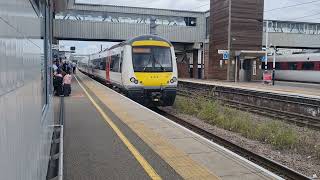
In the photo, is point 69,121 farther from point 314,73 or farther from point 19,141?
point 314,73

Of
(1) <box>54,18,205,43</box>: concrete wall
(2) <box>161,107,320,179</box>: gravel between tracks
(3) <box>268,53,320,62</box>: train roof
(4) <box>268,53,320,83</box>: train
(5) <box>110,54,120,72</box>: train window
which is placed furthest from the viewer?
(1) <box>54,18,205,43</box>: concrete wall

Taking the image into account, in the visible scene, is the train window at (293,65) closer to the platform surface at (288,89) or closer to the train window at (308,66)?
the train window at (308,66)

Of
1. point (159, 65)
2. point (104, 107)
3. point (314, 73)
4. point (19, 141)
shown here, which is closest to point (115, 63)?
point (159, 65)

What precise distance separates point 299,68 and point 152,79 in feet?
77.1

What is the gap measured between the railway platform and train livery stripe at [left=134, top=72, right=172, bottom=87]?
5.16 m

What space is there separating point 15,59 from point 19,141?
397 millimetres

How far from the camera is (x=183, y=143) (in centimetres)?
819

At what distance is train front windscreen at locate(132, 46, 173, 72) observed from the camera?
55.4 ft

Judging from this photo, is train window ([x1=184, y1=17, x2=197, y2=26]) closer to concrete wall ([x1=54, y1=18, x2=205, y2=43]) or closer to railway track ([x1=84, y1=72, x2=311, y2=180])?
concrete wall ([x1=54, y1=18, x2=205, y2=43])

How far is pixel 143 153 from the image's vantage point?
283 inches

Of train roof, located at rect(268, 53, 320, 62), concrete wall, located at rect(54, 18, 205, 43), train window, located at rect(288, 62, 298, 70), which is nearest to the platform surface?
train roof, located at rect(268, 53, 320, 62)

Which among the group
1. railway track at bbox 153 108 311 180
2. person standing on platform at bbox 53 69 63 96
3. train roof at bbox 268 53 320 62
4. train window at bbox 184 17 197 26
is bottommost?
railway track at bbox 153 108 311 180

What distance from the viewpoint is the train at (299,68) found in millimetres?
33684

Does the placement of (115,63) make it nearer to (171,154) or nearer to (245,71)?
(171,154)
